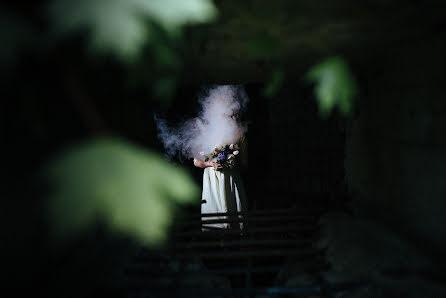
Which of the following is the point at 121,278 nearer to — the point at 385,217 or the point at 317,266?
the point at 317,266

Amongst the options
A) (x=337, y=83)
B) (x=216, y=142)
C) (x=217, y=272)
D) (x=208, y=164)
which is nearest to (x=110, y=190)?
(x=337, y=83)

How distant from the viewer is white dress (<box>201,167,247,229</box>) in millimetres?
6082

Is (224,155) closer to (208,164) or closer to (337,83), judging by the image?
(208,164)

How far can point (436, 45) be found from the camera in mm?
2441

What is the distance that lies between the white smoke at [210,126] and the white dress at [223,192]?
2.24 ft

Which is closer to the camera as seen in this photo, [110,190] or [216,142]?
[110,190]

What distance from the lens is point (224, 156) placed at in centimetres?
618

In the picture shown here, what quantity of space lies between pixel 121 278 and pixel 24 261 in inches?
A: 57.7

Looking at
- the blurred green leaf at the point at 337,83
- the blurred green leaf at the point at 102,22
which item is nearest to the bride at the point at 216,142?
the blurred green leaf at the point at 337,83

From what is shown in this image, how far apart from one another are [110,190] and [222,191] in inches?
208

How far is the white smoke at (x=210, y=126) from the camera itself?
7.02 meters

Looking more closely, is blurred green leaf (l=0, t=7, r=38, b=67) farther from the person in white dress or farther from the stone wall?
the person in white dress

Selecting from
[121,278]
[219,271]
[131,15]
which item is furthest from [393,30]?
[121,278]

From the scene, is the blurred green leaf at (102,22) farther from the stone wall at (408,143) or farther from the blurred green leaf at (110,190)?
the stone wall at (408,143)
